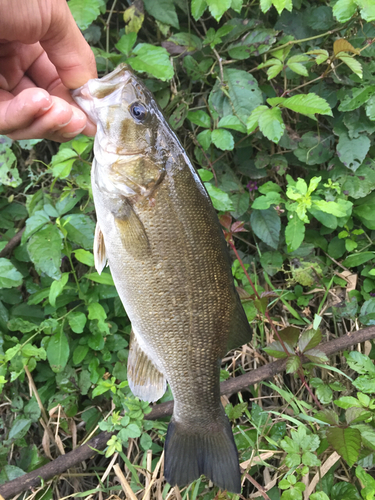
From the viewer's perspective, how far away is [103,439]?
4.98 ft

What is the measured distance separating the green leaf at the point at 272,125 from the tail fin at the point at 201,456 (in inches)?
49.9

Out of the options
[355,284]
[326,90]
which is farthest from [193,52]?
[355,284]

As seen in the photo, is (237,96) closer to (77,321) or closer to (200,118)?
(200,118)

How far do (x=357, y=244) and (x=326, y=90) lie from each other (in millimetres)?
955

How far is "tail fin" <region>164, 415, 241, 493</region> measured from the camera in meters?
1.23

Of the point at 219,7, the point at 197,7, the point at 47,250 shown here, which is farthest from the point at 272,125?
the point at 47,250

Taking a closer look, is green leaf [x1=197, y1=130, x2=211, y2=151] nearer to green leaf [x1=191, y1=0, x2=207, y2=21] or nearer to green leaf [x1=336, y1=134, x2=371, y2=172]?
green leaf [x1=191, y1=0, x2=207, y2=21]

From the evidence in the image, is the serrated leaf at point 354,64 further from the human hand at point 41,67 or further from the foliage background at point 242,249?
the human hand at point 41,67

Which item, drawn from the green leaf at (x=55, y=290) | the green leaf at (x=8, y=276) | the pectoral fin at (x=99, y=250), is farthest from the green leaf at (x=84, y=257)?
the pectoral fin at (x=99, y=250)

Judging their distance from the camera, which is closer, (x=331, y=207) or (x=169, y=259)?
(x=169, y=259)

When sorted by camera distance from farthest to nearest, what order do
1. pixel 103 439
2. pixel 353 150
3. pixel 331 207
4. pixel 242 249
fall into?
pixel 242 249 → pixel 353 150 → pixel 331 207 → pixel 103 439

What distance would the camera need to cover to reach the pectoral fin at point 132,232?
1.15m

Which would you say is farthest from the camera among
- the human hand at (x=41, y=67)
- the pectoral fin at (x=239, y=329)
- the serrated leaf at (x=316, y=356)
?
the serrated leaf at (x=316, y=356)

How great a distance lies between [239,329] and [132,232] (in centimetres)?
55
